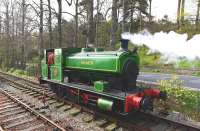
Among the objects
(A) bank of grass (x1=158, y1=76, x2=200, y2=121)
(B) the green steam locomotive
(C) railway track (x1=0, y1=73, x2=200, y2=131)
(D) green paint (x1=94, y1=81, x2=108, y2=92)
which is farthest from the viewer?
(A) bank of grass (x1=158, y1=76, x2=200, y2=121)

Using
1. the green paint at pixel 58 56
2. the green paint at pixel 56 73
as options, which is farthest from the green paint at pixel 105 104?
the green paint at pixel 58 56

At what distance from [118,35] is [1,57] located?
1995cm

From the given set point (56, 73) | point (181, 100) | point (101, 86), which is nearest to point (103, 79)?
point (101, 86)

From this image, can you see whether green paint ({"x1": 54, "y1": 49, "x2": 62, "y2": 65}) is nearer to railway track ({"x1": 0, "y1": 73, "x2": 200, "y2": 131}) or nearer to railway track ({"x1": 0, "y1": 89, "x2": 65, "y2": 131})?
railway track ({"x1": 0, "y1": 73, "x2": 200, "y2": 131})

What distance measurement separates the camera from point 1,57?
4219cm

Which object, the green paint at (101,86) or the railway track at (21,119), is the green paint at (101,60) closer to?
the green paint at (101,86)

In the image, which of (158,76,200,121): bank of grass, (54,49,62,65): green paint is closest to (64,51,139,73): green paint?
(54,49,62,65): green paint

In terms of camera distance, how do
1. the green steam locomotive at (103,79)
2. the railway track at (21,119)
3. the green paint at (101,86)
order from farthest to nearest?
the green paint at (101,86), the green steam locomotive at (103,79), the railway track at (21,119)

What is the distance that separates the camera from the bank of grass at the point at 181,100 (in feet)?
35.0

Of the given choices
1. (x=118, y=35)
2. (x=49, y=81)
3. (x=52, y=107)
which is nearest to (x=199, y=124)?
(x=52, y=107)

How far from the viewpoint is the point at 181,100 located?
11.9 metres

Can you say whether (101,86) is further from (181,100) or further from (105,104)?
(181,100)

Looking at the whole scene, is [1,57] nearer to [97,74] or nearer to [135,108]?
[97,74]

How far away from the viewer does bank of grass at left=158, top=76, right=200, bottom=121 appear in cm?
1066
